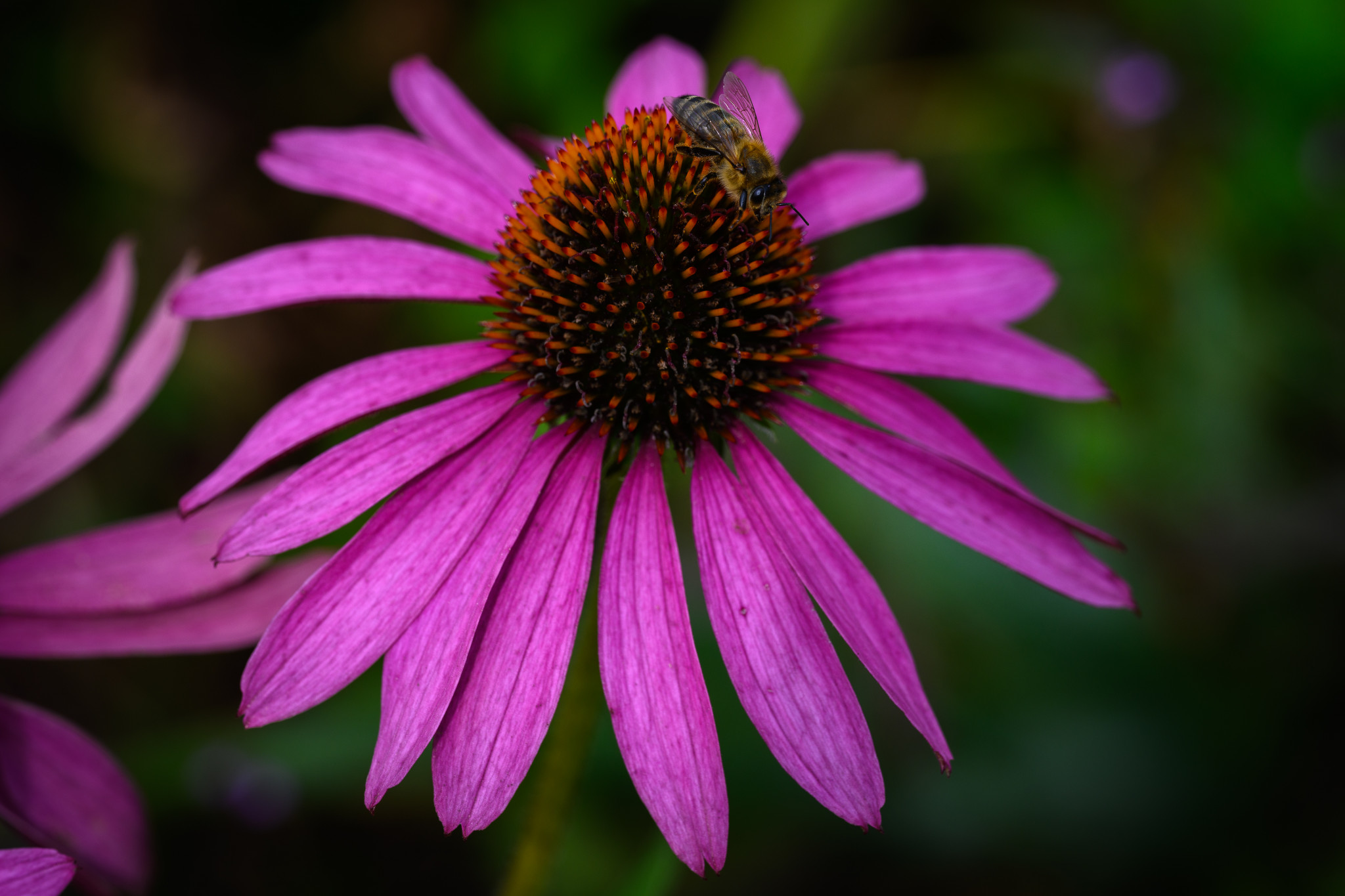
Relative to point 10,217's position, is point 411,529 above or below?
below

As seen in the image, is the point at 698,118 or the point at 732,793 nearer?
the point at 698,118

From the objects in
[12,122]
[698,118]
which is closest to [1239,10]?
[698,118]

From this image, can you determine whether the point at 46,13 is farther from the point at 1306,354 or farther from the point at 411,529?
the point at 1306,354

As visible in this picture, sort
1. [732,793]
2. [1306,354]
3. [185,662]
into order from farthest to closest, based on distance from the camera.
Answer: [1306,354]
[185,662]
[732,793]

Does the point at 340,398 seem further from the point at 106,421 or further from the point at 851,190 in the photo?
the point at 851,190

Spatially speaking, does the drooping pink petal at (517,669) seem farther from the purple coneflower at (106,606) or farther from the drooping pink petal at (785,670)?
the purple coneflower at (106,606)

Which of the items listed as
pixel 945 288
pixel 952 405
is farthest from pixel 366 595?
pixel 952 405

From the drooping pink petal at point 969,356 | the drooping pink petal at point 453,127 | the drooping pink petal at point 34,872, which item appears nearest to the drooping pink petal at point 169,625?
the drooping pink petal at point 34,872
